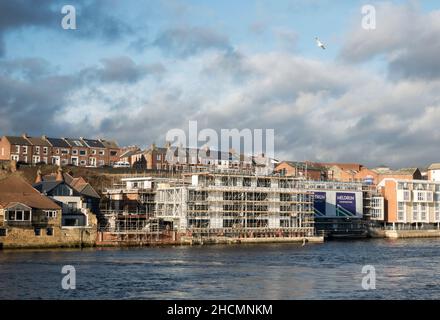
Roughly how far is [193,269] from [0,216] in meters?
27.4

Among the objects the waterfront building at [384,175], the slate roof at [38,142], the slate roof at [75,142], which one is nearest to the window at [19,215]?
the slate roof at [38,142]

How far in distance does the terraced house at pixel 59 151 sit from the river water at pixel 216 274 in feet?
177

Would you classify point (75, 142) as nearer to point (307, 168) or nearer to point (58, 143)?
point (58, 143)

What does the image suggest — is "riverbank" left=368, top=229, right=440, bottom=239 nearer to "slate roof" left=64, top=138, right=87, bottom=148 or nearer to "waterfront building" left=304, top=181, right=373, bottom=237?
"waterfront building" left=304, top=181, right=373, bottom=237

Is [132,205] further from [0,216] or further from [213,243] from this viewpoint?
[0,216]

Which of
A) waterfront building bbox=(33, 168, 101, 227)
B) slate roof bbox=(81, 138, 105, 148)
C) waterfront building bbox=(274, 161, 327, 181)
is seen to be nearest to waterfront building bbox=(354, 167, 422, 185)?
waterfront building bbox=(274, 161, 327, 181)

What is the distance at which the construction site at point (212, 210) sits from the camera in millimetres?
92812

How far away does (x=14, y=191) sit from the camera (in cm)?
8075

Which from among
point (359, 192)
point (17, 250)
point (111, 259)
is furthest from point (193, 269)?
point (359, 192)

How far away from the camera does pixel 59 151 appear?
133 m

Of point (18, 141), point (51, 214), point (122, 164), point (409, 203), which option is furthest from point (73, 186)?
point (409, 203)
